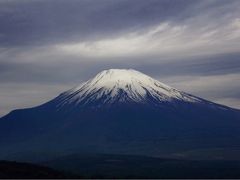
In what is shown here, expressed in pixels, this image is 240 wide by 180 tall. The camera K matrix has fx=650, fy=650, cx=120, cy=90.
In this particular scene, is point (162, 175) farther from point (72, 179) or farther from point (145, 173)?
Result: point (72, 179)

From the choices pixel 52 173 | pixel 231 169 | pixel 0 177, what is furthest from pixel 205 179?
pixel 0 177

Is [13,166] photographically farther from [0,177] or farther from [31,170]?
[0,177]

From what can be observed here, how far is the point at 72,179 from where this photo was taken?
408 feet

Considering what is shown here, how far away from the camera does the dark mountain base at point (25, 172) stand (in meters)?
125

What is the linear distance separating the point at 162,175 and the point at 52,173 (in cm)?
6056

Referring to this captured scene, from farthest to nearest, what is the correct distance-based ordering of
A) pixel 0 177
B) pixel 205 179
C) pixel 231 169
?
1. pixel 231 169
2. pixel 205 179
3. pixel 0 177

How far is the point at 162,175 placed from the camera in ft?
615

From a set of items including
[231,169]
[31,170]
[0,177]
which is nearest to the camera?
[0,177]

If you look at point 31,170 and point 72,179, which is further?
point 31,170

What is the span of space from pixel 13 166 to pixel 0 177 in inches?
635

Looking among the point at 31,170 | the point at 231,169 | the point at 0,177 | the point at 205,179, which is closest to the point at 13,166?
the point at 31,170

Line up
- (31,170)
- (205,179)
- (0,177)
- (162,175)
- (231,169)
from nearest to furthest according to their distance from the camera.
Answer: (0,177), (31,170), (205,179), (162,175), (231,169)

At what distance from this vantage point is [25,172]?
130 metres

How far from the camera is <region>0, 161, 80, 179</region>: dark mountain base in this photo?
125 meters
